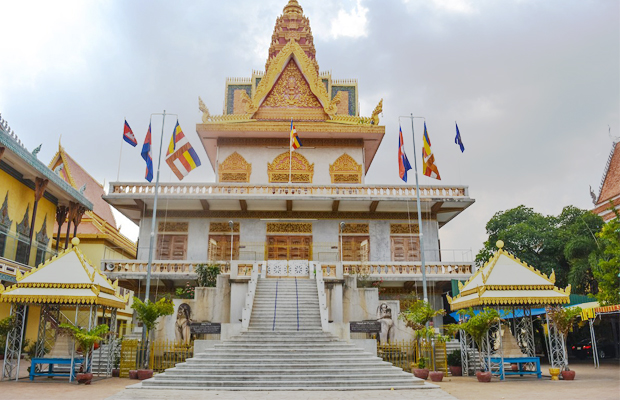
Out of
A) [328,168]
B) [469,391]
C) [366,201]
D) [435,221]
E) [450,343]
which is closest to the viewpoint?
[469,391]

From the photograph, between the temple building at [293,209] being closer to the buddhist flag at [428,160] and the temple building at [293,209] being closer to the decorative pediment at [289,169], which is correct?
the decorative pediment at [289,169]

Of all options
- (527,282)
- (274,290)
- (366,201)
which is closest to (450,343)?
(527,282)

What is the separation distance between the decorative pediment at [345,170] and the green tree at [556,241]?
964cm

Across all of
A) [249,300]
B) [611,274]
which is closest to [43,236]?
[249,300]

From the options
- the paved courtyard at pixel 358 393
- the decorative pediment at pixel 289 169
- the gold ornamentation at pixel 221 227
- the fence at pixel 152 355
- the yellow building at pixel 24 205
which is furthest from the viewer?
the decorative pediment at pixel 289 169

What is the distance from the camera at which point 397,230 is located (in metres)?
25.9

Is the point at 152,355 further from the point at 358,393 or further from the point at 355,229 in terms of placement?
the point at 355,229

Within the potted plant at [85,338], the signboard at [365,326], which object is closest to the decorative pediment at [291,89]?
the signboard at [365,326]

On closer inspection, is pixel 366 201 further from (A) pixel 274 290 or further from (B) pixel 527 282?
(B) pixel 527 282

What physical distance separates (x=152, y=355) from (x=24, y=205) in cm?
1267

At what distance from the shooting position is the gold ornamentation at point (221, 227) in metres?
25.5

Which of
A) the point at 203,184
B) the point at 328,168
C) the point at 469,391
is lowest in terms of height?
the point at 469,391

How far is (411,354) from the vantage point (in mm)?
16484

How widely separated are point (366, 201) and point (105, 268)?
41.0ft
